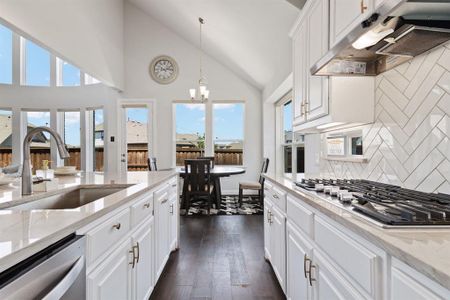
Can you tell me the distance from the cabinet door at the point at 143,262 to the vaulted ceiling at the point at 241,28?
2529 mm

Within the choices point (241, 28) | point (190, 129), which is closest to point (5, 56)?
point (190, 129)

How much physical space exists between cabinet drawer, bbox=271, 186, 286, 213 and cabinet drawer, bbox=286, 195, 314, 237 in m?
0.10

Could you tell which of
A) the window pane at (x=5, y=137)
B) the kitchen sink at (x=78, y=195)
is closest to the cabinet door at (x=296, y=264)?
the kitchen sink at (x=78, y=195)

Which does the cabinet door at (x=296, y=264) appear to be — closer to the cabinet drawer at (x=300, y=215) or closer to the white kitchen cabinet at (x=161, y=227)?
the cabinet drawer at (x=300, y=215)

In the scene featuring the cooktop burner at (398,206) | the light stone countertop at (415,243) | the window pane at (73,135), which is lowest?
the light stone countertop at (415,243)

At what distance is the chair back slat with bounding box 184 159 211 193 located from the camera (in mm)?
4402

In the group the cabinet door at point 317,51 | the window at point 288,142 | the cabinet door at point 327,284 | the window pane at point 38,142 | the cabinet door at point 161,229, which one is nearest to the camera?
the cabinet door at point 327,284

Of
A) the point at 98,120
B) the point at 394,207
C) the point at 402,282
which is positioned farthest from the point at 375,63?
the point at 98,120

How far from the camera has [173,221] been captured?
2691 millimetres

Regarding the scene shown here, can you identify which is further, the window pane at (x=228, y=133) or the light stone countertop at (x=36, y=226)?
the window pane at (x=228, y=133)

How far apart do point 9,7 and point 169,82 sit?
10.6ft

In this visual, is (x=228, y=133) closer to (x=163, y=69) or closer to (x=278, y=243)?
(x=163, y=69)

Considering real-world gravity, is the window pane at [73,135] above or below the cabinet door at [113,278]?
above

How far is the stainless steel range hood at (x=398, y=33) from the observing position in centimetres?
101
